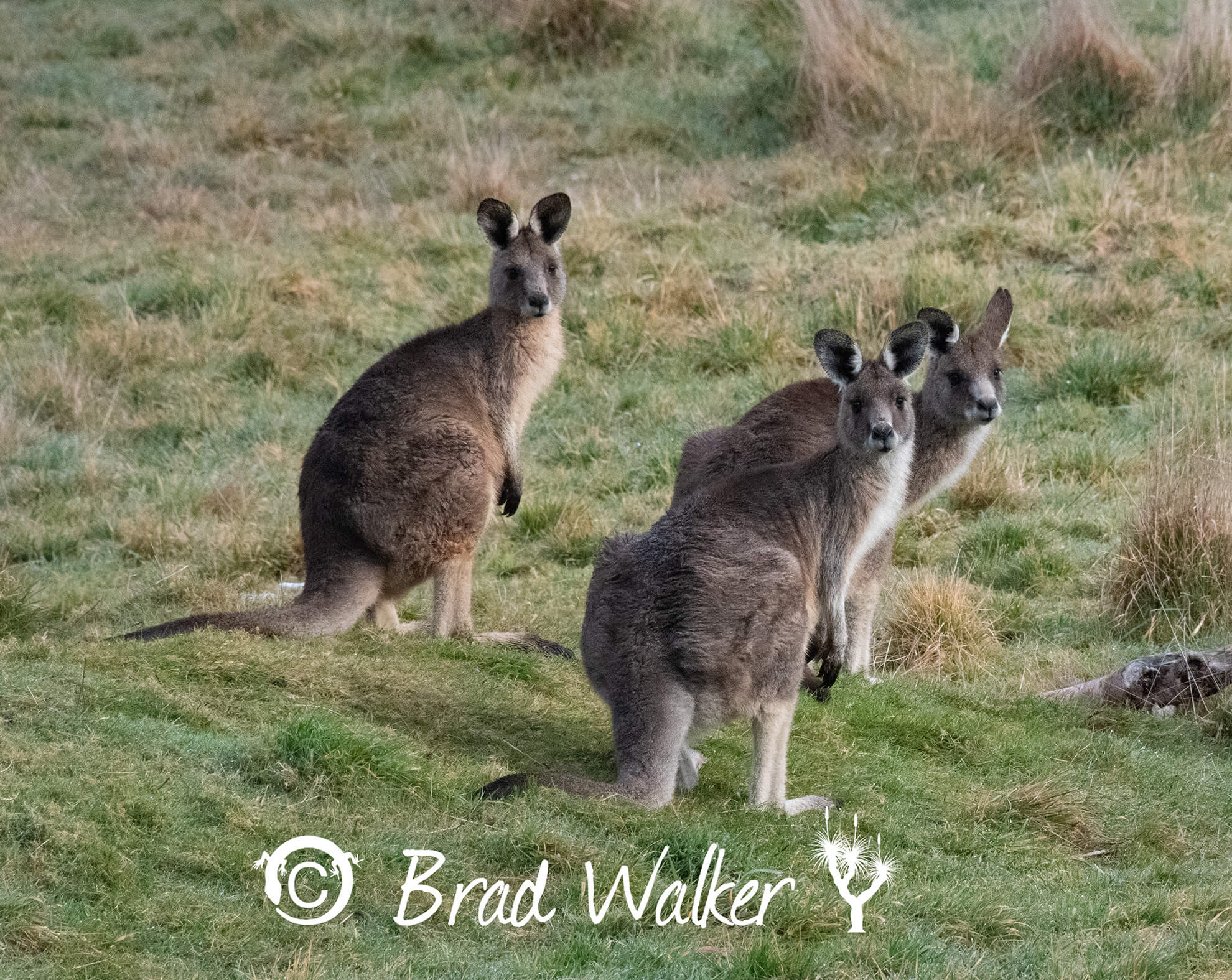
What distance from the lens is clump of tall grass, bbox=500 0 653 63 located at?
15.4 m

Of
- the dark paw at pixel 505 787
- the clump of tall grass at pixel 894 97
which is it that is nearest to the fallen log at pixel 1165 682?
the dark paw at pixel 505 787

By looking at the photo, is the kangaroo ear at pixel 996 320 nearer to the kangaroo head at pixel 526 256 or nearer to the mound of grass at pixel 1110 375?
the kangaroo head at pixel 526 256

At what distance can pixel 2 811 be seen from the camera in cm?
423

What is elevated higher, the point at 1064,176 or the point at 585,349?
the point at 1064,176

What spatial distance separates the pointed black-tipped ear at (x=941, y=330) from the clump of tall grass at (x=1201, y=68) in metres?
6.32

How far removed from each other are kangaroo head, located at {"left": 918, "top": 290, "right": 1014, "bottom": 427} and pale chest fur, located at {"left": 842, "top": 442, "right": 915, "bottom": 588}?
54.2 inches

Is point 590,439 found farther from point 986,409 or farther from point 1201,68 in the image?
point 1201,68

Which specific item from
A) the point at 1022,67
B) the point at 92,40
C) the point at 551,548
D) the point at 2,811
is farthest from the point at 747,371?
the point at 92,40

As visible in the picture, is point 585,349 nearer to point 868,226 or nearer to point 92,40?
point 868,226

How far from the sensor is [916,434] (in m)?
7.29

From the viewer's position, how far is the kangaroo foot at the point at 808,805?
5.19m

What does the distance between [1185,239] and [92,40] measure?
1138 centimetres

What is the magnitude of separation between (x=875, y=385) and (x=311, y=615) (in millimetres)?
2410
